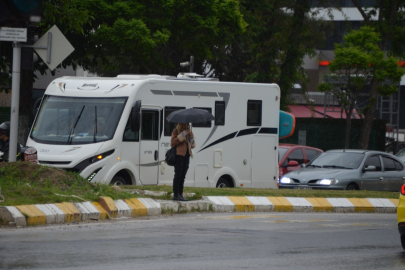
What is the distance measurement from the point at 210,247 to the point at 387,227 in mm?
4711

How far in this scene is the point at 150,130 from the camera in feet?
54.1

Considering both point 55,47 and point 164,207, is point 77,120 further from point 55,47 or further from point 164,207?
point 164,207

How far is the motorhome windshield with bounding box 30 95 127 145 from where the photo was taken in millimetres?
15906

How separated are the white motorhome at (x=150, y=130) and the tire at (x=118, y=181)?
0.9 inches

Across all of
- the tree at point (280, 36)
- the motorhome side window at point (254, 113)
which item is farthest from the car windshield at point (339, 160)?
the tree at point (280, 36)

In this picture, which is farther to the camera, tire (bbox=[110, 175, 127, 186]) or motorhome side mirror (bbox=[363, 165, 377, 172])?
motorhome side mirror (bbox=[363, 165, 377, 172])

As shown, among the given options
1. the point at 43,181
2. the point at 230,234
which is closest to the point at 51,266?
the point at 230,234

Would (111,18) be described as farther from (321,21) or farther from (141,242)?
(141,242)

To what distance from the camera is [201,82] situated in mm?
17375

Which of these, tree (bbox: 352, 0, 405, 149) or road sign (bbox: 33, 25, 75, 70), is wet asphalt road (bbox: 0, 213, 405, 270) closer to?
road sign (bbox: 33, 25, 75, 70)

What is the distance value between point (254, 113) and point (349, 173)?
2933 millimetres

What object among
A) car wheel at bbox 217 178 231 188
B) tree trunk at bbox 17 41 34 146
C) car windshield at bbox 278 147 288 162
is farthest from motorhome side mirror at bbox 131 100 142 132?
tree trunk at bbox 17 41 34 146

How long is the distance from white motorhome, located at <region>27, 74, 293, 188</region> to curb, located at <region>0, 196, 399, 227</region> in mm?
2575

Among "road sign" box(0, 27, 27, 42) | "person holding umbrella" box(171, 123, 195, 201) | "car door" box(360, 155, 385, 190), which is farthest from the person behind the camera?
"car door" box(360, 155, 385, 190)
